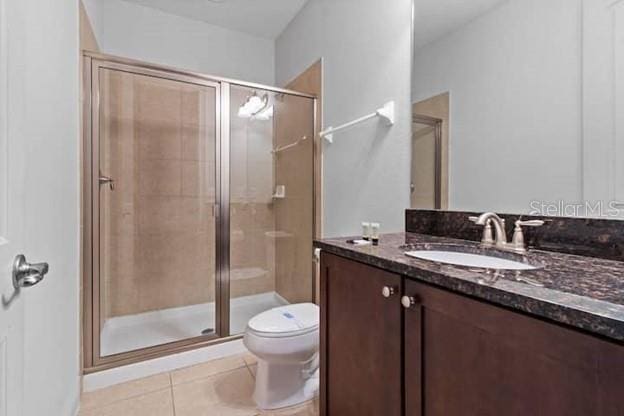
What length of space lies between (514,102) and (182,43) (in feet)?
8.61

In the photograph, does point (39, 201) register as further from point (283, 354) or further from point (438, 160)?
point (438, 160)

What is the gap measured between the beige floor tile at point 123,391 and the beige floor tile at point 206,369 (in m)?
0.06

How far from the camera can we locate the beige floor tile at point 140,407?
4.82 ft

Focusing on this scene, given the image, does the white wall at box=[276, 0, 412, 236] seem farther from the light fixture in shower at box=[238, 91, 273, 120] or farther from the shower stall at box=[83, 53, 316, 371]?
the light fixture in shower at box=[238, 91, 273, 120]

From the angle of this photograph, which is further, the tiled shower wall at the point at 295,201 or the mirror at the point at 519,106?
the tiled shower wall at the point at 295,201

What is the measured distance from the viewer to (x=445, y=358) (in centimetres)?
67

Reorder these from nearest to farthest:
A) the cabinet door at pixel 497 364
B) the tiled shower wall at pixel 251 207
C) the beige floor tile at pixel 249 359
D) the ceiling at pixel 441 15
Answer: the cabinet door at pixel 497 364 < the ceiling at pixel 441 15 < the beige floor tile at pixel 249 359 < the tiled shower wall at pixel 251 207

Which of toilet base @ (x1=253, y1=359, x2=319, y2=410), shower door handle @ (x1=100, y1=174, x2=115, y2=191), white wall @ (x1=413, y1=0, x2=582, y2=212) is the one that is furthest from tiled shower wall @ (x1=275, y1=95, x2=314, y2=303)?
shower door handle @ (x1=100, y1=174, x2=115, y2=191)

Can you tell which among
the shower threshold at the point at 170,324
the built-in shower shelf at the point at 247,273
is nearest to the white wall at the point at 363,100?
the built-in shower shelf at the point at 247,273

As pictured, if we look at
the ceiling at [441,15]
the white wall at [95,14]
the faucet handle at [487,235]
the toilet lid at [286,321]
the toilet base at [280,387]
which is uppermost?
the white wall at [95,14]

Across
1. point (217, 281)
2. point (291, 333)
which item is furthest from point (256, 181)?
point (291, 333)

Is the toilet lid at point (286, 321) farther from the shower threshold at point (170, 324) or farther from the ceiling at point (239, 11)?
the ceiling at point (239, 11)

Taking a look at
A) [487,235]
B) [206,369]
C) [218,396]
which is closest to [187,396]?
[218,396]

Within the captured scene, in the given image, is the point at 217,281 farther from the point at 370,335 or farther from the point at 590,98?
the point at 590,98
